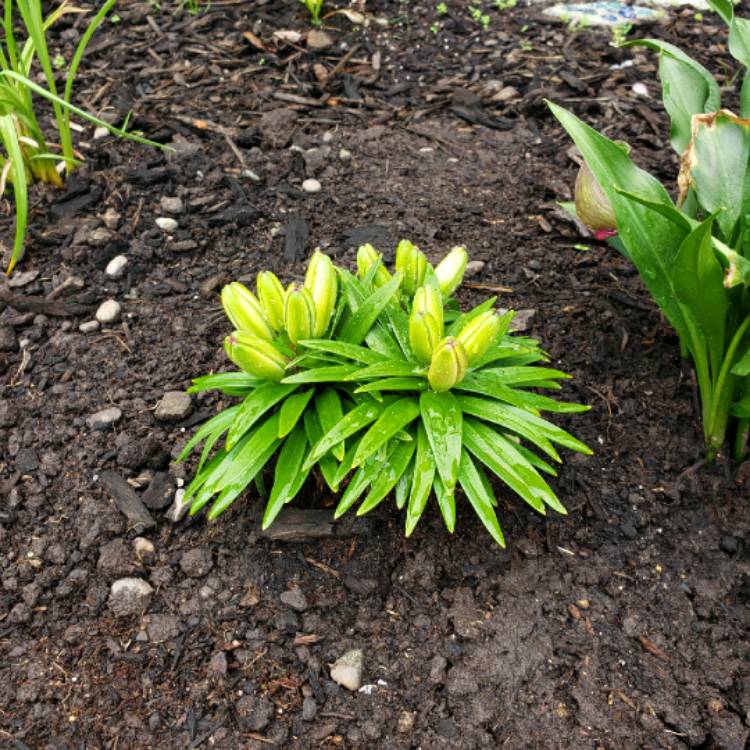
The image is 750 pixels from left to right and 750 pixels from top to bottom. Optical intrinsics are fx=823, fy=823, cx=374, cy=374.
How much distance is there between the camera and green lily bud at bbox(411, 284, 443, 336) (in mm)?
1994

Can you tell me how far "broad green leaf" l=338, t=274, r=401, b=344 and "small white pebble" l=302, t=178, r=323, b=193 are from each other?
1.48 metres

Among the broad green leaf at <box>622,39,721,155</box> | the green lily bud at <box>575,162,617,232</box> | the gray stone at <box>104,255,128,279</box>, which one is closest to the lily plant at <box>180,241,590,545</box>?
the green lily bud at <box>575,162,617,232</box>

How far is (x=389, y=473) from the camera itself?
2039mm

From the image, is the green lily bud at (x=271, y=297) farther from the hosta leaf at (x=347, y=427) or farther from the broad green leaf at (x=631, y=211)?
the broad green leaf at (x=631, y=211)

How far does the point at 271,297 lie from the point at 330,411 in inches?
13.2

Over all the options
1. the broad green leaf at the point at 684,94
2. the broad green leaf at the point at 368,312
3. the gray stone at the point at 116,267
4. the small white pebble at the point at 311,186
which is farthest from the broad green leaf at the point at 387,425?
the small white pebble at the point at 311,186

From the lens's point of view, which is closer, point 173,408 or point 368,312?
point 368,312

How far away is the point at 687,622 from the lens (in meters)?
2.27

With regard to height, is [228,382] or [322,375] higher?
[322,375]

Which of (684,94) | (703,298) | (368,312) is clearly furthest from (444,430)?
(684,94)

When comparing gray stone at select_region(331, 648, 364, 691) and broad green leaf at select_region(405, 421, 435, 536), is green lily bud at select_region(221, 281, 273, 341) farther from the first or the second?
gray stone at select_region(331, 648, 364, 691)

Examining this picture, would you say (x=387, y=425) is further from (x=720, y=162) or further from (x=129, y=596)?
(x=720, y=162)

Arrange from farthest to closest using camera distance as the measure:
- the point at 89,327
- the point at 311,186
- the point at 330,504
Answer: the point at 311,186
the point at 89,327
the point at 330,504

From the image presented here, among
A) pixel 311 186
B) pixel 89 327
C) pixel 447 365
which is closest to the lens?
pixel 447 365
